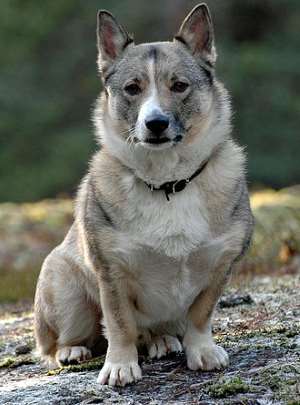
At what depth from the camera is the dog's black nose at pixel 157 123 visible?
554 cm

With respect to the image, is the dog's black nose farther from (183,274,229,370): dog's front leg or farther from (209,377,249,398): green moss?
(209,377,249,398): green moss

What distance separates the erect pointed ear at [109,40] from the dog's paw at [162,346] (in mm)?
1829

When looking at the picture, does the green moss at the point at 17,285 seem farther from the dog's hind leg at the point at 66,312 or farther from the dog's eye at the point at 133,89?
the dog's eye at the point at 133,89

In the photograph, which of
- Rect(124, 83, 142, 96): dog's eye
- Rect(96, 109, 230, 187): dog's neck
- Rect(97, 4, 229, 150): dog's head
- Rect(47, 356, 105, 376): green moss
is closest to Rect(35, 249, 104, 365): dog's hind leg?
Rect(47, 356, 105, 376): green moss

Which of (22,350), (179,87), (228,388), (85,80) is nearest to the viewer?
(228,388)

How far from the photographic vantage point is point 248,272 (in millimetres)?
11445

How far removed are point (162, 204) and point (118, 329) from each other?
0.80 m

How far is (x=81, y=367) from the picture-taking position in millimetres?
6043

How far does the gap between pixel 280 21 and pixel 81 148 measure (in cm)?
762

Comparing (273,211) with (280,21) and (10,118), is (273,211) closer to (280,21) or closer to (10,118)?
(10,118)

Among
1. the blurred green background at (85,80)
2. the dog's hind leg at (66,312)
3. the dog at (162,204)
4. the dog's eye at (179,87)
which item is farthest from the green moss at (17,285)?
the blurred green background at (85,80)

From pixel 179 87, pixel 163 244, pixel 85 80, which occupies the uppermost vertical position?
pixel 85 80

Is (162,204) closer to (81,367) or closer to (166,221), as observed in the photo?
(166,221)

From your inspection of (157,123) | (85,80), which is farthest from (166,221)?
(85,80)
